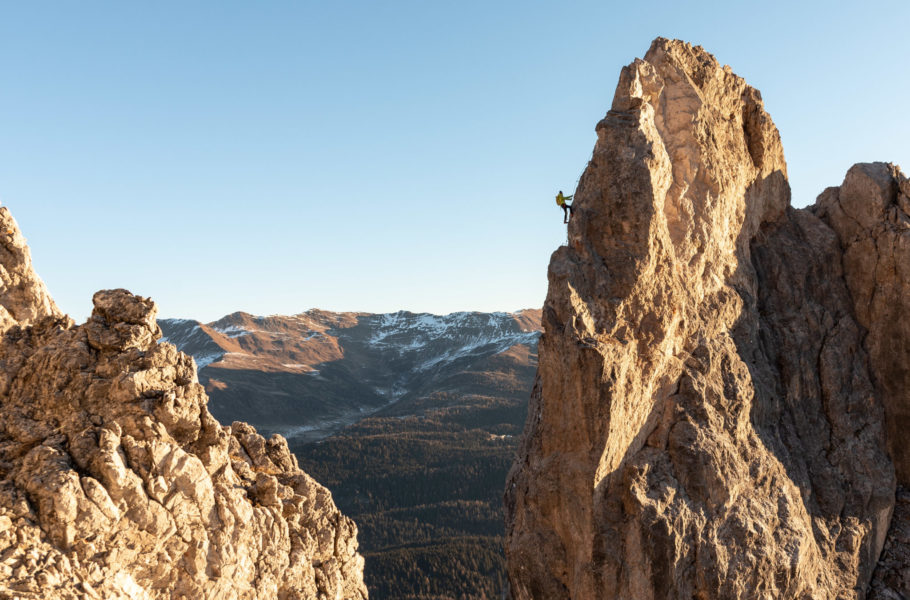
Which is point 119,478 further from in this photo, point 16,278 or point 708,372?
point 708,372

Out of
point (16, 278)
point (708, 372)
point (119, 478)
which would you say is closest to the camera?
point (119, 478)

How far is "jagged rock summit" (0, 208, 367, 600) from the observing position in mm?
13883

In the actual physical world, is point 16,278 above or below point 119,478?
above

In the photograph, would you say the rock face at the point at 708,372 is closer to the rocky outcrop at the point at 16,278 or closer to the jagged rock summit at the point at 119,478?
the jagged rock summit at the point at 119,478

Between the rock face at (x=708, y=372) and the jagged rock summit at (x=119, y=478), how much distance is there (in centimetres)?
1025

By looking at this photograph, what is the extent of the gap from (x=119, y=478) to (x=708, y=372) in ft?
74.2

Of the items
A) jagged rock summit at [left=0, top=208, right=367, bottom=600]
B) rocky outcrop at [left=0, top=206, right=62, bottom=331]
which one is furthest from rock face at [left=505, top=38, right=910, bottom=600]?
rocky outcrop at [left=0, top=206, right=62, bottom=331]

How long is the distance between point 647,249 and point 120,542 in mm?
20859

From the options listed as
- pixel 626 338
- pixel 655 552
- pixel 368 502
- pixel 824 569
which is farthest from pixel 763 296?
pixel 368 502

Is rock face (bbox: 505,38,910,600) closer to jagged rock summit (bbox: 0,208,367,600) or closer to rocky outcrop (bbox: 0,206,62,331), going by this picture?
jagged rock summit (bbox: 0,208,367,600)

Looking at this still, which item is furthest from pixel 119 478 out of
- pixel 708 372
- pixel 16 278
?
pixel 708 372

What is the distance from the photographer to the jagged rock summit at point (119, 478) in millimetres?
13883

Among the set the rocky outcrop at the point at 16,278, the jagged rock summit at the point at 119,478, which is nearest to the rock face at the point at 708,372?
the jagged rock summit at the point at 119,478

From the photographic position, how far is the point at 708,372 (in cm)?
2655
